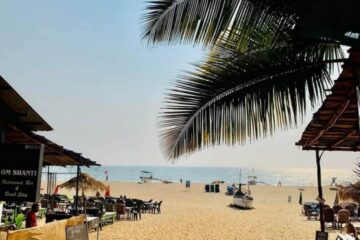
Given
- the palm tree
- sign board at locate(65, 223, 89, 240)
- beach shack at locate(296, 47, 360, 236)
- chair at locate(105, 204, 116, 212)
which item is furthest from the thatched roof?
chair at locate(105, 204, 116, 212)

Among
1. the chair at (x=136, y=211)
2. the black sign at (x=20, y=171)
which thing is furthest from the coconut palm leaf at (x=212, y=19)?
the chair at (x=136, y=211)

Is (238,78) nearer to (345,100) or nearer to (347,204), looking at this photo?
(345,100)

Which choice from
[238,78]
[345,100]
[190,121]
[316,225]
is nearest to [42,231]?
[190,121]

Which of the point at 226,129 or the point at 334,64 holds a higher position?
the point at 334,64

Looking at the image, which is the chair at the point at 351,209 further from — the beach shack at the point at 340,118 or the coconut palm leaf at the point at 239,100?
the coconut palm leaf at the point at 239,100

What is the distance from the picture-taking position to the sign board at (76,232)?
295 inches

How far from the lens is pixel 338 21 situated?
3160 mm

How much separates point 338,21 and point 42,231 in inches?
223

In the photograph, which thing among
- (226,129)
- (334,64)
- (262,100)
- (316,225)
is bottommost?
(316,225)

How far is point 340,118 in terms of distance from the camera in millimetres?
5723

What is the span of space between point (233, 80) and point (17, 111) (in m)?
5.56

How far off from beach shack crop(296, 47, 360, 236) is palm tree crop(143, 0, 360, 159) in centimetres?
22

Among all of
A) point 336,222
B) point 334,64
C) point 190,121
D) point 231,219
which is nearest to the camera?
point 190,121

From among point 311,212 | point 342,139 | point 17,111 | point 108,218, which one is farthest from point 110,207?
point 342,139
